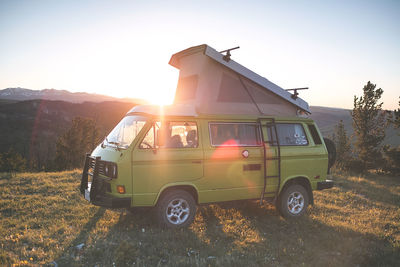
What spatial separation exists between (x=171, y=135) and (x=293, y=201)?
3.66 metres

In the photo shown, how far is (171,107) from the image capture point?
20.6ft

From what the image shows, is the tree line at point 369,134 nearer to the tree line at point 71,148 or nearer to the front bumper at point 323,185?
the front bumper at point 323,185

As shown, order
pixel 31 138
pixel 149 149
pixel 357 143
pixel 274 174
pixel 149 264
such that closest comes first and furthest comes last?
pixel 149 264 → pixel 149 149 → pixel 274 174 → pixel 357 143 → pixel 31 138

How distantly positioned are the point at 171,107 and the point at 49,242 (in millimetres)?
3438

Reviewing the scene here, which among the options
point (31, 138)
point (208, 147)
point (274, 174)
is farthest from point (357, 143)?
point (31, 138)

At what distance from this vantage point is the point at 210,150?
638cm

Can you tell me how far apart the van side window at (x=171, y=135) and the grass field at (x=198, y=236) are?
1.74 meters

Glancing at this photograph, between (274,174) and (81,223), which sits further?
(274,174)

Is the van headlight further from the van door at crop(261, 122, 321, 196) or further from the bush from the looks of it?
the bush

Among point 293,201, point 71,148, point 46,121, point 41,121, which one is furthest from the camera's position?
point 46,121

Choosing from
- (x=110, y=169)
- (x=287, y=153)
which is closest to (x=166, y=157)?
(x=110, y=169)

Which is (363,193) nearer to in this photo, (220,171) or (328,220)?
(328,220)

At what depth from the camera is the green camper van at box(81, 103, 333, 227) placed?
579 cm

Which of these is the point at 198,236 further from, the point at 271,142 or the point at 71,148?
the point at 71,148
